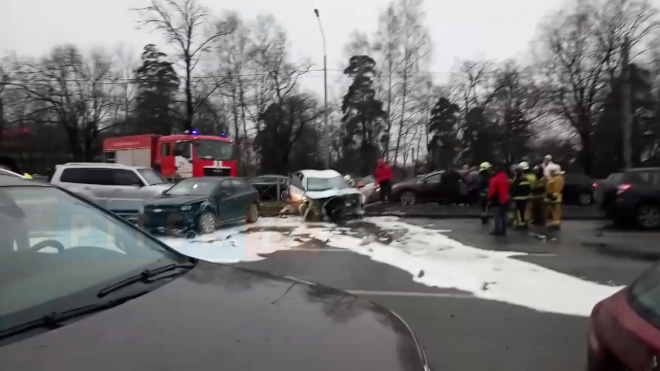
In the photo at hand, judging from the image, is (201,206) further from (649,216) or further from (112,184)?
(649,216)

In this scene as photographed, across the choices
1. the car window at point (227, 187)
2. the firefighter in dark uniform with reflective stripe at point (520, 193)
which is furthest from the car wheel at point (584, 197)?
the car window at point (227, 187)

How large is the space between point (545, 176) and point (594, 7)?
1046 inches

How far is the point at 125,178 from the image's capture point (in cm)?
1549

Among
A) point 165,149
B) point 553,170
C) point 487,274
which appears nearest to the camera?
point 487,274

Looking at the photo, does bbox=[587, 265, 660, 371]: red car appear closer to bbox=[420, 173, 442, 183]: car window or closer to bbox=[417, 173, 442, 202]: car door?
bbox=[417, 173, 442, 202]: car door

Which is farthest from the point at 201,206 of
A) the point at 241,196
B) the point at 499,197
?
the point at 499,197

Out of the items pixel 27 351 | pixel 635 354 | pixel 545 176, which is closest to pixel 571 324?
pixel 635 354

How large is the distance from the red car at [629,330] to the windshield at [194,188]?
38.7ft

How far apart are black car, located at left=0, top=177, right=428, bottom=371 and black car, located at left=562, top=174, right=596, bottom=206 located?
860 inches

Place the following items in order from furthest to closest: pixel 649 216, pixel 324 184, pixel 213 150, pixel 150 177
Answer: pixel 213 150 → pixel 324 184 → pixel 150 177 → pixel 649 216

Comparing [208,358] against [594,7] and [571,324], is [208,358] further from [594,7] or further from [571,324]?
[594,7]

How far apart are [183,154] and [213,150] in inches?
48.9

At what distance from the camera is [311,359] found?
2119 mm

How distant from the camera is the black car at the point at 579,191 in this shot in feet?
73.3
